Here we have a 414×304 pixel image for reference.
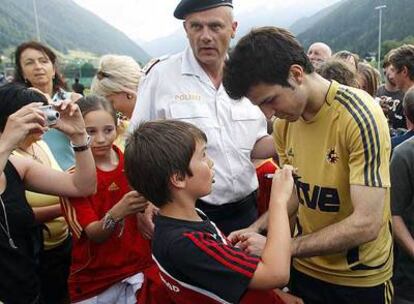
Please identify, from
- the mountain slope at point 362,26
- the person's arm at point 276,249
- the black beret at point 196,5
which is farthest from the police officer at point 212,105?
the mountain slope at point 362,26

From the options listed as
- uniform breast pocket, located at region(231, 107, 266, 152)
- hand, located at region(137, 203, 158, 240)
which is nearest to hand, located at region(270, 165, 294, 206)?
hand, located at region(137, 203, 158, 240)

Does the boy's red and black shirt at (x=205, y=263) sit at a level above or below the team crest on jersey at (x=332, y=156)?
below

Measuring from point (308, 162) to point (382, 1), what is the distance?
123466mm

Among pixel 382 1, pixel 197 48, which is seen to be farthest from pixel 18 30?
pixel 197 48

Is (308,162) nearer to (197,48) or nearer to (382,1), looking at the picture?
(197,48)

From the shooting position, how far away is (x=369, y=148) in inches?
74.2

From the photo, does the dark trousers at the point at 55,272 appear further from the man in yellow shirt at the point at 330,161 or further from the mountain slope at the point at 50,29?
the mountain slope at the point at 50,29

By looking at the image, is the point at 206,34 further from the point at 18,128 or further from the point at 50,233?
the point at 50,233

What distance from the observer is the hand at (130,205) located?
2.35 m

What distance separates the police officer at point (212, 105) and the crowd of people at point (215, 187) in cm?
1

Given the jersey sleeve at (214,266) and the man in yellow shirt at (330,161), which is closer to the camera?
the jersey sleeve at (214,266)

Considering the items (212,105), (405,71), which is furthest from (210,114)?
(405,71)

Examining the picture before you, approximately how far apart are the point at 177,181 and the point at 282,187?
46cm

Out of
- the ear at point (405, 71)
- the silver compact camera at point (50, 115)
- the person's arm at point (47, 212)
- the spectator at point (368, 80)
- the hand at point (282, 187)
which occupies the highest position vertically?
the silver compact camera at point (50, 115)
